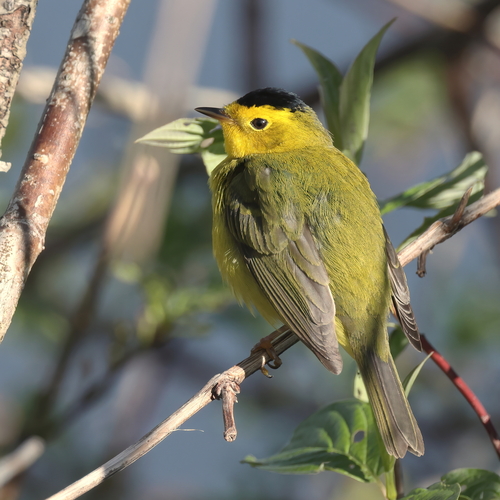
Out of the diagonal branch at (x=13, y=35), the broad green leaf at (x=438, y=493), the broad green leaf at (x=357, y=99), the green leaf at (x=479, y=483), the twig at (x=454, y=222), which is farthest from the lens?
the broad green leaf at (x=357, y=99)

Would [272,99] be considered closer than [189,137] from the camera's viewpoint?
No

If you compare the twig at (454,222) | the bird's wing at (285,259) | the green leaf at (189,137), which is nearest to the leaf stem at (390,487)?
the bird's wing at (285,259)

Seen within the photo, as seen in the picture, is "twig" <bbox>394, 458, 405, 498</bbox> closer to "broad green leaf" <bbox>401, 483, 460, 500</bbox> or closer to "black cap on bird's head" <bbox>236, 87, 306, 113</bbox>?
"broad green leaf" <bbox>401, 483, 460, 500</bbox>

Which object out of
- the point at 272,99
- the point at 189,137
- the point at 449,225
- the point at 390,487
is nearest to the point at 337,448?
the point at 390,487

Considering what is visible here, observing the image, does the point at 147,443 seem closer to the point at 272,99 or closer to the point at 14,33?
the point at 14,33

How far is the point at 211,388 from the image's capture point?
6.73ft

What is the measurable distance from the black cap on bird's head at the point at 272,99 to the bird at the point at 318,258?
0.60ft

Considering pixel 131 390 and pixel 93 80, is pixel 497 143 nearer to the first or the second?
pixel 131 390

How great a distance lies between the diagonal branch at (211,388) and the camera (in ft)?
5.62

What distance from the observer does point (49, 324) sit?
4199mm

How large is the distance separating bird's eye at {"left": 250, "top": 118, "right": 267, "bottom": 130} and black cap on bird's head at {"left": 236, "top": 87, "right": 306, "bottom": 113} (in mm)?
76

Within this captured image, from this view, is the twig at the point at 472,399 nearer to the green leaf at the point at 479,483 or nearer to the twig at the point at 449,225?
the green leaf at the point at 479,483

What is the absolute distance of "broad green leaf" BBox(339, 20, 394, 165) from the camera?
8.54ft

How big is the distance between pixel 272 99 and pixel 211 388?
1.88 metres
